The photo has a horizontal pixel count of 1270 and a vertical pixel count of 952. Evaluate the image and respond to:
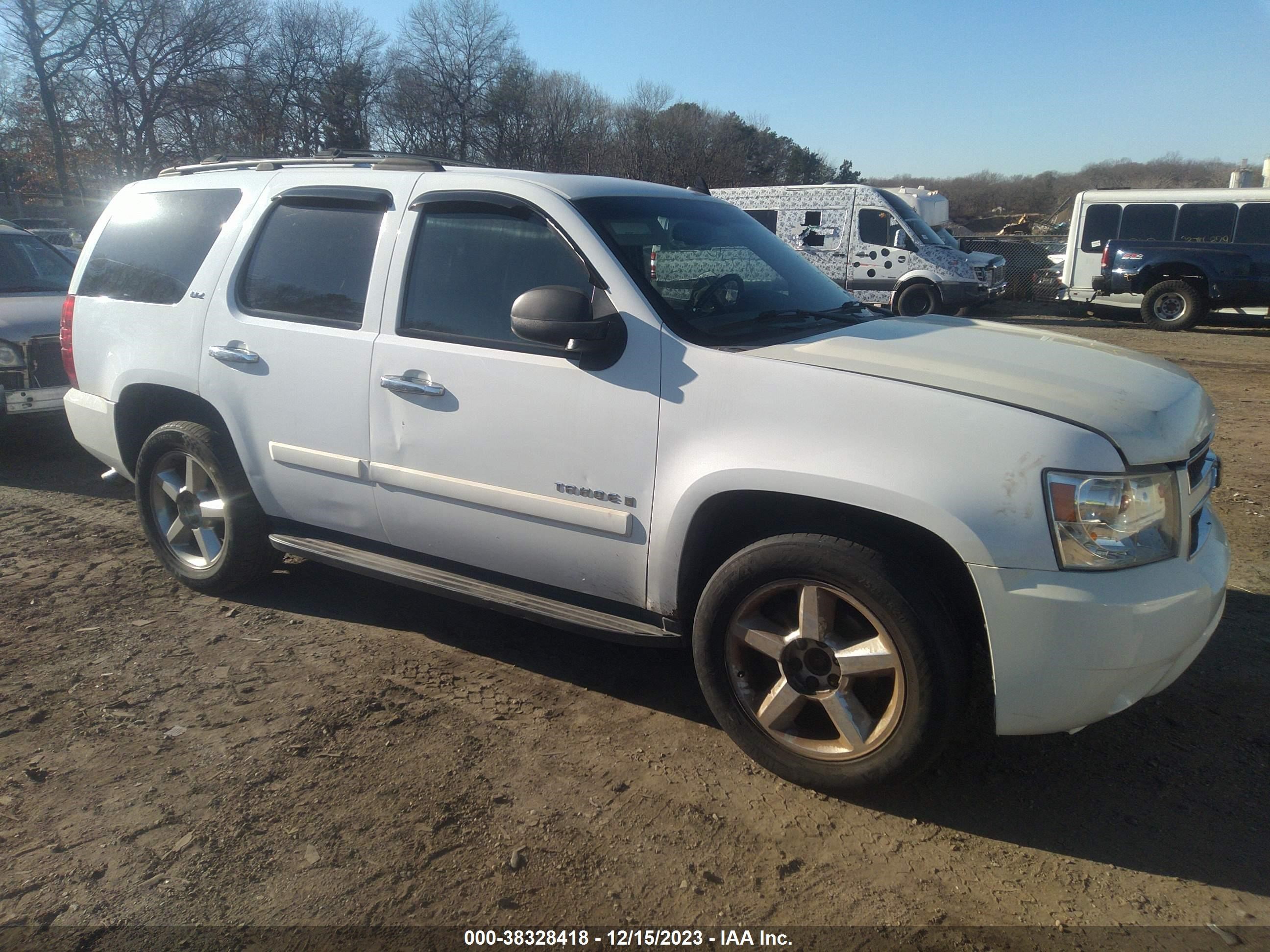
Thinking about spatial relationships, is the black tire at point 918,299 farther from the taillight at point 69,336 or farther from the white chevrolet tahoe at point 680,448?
the taillight at point 69,336

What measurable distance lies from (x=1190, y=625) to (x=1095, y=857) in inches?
27.9

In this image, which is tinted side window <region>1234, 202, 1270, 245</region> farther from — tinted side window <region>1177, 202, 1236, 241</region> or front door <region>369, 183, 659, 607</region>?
front door <region>369, 183, 659, 607</region>

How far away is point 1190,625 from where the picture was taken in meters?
2.50

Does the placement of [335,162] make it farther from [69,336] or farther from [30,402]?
[30,402]

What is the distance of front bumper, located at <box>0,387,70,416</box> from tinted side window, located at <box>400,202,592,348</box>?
4.68m

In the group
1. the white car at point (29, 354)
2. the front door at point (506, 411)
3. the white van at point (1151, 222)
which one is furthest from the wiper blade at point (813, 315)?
the white van at point (1151, 222)

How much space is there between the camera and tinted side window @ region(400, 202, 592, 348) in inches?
128

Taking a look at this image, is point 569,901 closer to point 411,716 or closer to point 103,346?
point 411,716

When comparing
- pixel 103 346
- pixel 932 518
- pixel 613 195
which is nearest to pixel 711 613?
pixel 932 518

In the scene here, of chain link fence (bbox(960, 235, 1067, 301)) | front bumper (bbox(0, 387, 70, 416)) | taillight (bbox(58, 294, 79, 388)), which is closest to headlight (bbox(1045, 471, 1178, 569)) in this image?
taillight (bbox(58, 294, 79, 388))

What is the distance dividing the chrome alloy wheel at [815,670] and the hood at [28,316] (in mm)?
6208

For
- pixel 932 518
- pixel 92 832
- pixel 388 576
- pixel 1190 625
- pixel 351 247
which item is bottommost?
pixel 92 832

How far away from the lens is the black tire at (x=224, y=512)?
13.4 ft

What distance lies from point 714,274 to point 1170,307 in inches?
605
